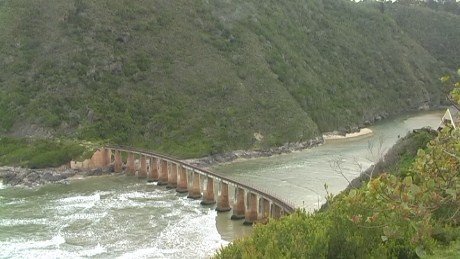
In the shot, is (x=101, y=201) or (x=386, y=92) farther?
(x=386, y=92)

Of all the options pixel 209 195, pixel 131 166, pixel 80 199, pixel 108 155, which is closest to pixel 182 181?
pixel 209 195

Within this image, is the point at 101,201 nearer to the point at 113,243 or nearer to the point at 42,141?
the point at 113,243

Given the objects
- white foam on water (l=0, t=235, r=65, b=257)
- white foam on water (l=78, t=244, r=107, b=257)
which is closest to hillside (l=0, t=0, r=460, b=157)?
white foam on water (l=0, t=235, r=65, b=257)

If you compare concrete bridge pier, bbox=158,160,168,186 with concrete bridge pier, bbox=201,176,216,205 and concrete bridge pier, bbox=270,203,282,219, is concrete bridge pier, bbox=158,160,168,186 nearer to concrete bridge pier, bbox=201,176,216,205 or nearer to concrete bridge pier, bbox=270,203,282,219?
concrete bridge pier, bbox=201,176,216,205

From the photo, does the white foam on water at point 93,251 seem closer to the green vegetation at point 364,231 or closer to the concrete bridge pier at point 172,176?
the concrete bridge pier at point 172,176

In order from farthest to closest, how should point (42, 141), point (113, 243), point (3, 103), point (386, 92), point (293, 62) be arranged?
point (386, 92)
point (293, 62)
point (3, 103)
point (42, 141)
point (113, 243)

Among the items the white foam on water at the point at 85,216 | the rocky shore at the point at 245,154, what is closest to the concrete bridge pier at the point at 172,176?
the rocky shore at the point at 245,154

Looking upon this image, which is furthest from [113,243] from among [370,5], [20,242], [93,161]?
[370,5]
